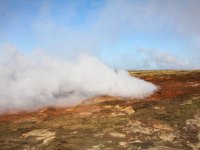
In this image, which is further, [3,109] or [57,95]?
[57,95]

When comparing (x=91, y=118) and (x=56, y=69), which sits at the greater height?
(x=56, y=69)

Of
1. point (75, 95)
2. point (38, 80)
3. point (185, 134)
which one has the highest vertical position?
point (38, 80)

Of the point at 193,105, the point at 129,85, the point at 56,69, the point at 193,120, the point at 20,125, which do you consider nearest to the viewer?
the point at 193,120

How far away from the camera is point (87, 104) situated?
46.3 ft

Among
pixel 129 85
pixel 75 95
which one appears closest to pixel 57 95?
pixel 75 95

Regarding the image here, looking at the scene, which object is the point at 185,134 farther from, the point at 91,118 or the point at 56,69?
the point at 56,69

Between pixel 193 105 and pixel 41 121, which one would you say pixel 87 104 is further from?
pixel 193 105

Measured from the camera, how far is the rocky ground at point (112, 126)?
29.6 feet

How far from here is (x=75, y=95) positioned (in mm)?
15836

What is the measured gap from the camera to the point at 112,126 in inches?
409

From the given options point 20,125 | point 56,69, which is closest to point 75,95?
point 56,69

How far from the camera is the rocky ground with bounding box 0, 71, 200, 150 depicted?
9.02m

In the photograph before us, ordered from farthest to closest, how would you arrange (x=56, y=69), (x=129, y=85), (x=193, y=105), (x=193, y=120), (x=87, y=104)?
(x=56, y=69), (x=129, y=85), (x=87, y=104), (x=193, y=105), (x=193, y=120)

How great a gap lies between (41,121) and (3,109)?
3.63 m
